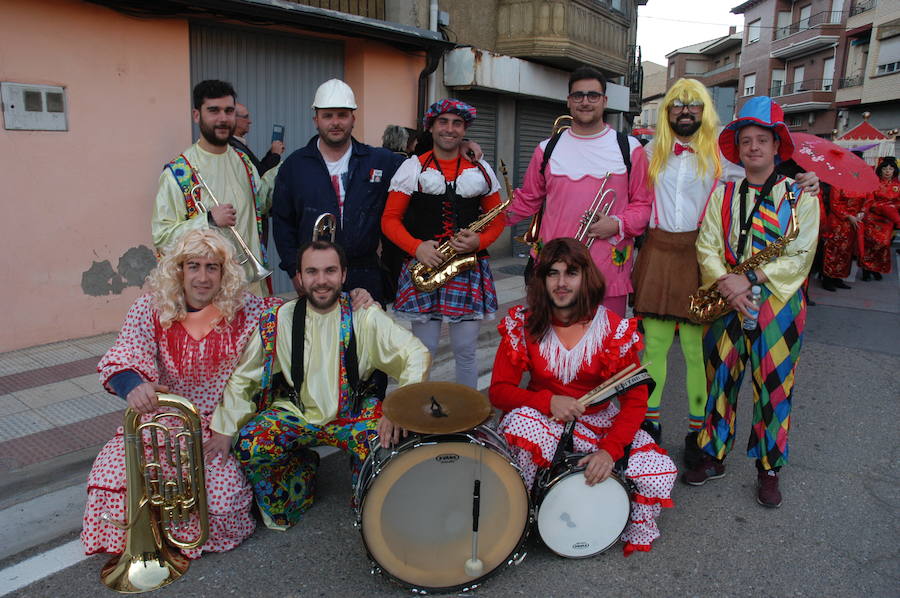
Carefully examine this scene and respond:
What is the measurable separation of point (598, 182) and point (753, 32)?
46822 millimetres

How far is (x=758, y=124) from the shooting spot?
10.9 ft

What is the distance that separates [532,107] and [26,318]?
8239 millimetres

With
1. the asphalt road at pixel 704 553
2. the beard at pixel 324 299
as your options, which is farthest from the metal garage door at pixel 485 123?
the beard at pixel 324 299

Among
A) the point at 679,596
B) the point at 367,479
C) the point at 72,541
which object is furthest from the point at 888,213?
the point at 72,541

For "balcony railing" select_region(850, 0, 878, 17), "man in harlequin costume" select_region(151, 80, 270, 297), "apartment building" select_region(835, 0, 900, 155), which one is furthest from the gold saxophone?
"balcony railing" select_region(850, 0, 878, 17)

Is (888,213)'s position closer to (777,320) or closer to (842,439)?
(842,439)

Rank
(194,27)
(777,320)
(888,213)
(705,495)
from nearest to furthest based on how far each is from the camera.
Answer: (777,320) → (705,495) → (194,27) → (888,213)

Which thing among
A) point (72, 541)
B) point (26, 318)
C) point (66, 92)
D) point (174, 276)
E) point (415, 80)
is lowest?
point (72, 541)

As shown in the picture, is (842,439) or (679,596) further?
(842,439)

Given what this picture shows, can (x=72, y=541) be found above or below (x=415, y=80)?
below

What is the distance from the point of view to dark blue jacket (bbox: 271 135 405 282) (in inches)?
152

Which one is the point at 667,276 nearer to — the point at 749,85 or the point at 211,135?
the point at 211,135

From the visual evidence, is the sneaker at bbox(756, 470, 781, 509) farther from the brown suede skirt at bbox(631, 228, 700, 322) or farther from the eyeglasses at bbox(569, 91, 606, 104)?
the eyeglasses at bbox(569, 91, 606, 104)

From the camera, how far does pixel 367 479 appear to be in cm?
260
